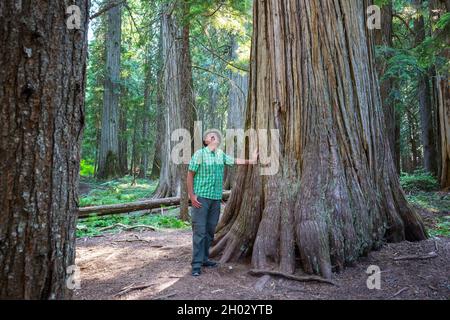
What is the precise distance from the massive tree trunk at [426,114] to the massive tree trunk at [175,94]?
8652 mm

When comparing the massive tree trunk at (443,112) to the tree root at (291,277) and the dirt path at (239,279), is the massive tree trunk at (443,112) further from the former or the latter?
the tree root at (291,277)

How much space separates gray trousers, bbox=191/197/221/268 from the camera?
4758 mm

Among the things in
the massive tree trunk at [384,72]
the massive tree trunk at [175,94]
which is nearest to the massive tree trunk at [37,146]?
the massive tree trunk at [175,94]

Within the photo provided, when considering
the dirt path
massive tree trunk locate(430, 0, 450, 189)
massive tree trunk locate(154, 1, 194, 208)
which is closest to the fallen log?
massive tree trunk locate(154, 1, 194, 208)

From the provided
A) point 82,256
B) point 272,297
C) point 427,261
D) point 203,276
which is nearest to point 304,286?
point 272,297

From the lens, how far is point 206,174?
497 cm

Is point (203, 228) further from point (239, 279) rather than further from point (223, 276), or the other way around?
point (239, 279)

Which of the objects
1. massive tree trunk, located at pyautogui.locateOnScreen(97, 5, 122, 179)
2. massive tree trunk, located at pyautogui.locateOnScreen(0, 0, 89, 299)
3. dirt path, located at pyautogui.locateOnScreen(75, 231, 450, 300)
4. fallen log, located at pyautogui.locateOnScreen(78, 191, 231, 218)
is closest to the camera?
massive tree trunk, located at pyautogui.locateOnScreen(0, 0, 89, 299)

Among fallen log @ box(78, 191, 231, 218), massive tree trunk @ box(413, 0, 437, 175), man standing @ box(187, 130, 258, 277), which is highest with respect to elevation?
massive tree trunk @ box(413, 0, 437, 175)

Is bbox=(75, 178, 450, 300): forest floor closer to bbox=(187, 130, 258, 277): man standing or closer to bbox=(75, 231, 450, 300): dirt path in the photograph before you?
bbox=(75, 231, 450, 300): dirt path

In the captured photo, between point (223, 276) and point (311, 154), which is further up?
point (311, 154)

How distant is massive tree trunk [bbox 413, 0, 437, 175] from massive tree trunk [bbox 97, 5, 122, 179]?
13.0m

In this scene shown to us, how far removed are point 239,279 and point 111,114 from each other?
599 inches

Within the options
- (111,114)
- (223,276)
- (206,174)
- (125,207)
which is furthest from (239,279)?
(111,114)
